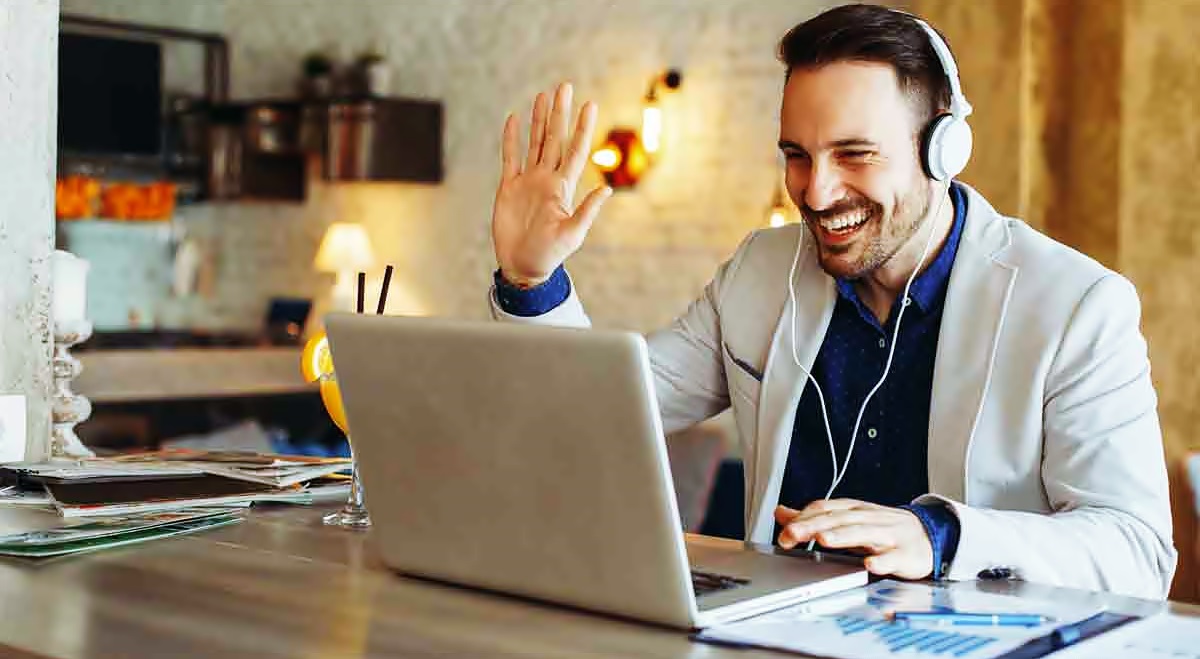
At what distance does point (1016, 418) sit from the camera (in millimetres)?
2201

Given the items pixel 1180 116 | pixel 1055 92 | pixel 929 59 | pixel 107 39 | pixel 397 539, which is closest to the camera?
pixel 397 539

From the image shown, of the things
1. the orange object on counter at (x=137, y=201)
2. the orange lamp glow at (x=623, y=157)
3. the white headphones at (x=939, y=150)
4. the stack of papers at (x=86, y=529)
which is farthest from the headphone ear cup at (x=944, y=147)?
the orange object on counter at (x=137, y=201)

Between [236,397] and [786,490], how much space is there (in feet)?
19.0

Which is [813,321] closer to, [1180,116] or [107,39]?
[1180,116]

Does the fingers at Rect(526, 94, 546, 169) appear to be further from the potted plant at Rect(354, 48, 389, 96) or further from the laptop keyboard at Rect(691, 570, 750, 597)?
the potted plant at Rect(354, 48, 389, 96)

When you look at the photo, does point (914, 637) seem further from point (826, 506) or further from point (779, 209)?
point (779, 209)

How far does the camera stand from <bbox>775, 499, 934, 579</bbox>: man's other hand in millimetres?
1677

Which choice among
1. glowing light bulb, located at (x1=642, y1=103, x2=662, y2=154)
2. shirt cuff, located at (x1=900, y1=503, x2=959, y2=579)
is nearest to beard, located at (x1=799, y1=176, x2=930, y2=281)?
shirt cuff, located at (x1=900, y1=503, x2=959, y2=579)

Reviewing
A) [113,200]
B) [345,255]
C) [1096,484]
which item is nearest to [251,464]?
[1096,484]

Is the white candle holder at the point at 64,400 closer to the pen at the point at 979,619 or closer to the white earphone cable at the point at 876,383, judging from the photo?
the white earphone cable at the point at 876,383

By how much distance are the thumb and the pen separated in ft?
2.71

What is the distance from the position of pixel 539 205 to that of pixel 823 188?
1.34 feet

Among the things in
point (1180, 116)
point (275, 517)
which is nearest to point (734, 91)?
point (1180, 116)

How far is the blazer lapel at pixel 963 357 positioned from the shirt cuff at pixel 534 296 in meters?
0.56
